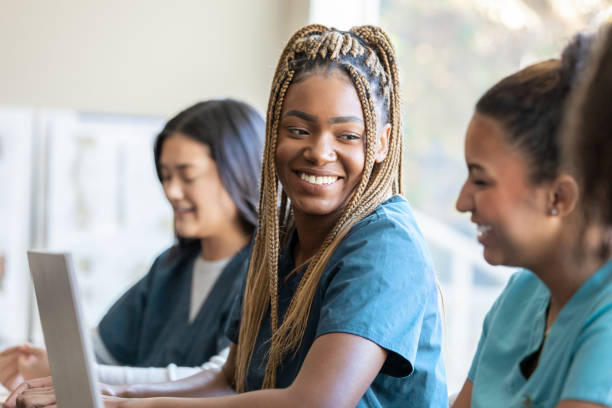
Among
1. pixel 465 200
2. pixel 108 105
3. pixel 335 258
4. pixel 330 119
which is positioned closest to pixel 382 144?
pixel 330 119

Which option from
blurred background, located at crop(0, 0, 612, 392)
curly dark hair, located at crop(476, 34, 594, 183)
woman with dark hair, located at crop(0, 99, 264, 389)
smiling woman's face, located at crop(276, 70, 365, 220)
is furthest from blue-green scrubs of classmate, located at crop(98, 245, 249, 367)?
curly dark hair, located at crop(476, 34, 594, 183)

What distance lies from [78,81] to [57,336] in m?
1.91

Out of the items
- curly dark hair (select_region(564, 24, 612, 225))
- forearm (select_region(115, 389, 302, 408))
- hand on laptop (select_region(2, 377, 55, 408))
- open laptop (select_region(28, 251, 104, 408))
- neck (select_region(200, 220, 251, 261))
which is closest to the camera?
curly dark hair (select_region(564, 24, 612, 225))

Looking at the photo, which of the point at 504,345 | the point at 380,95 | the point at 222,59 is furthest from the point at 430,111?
the point at 504,345

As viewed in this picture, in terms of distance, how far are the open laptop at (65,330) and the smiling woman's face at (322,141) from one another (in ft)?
1.36

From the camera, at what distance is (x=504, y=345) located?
0.98 meters

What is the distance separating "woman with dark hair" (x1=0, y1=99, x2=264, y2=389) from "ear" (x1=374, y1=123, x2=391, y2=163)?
596 millimetres

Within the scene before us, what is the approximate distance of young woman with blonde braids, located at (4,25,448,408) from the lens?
0.97 m

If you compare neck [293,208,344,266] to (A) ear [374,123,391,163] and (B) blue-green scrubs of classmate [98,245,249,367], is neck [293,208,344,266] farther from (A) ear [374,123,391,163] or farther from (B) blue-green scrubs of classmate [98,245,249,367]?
(B) blue-green scrubs of classmate [98,245,249,367]

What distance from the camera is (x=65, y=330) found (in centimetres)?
84

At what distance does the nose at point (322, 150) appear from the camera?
1.12 metres

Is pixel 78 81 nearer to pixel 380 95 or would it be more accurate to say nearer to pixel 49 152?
pixel 49 152

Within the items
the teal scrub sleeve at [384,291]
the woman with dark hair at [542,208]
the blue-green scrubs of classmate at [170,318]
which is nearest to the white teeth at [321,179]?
the teal scrub sleeve at [384,291]

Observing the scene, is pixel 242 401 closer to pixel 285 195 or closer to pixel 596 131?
pixel 285 195
